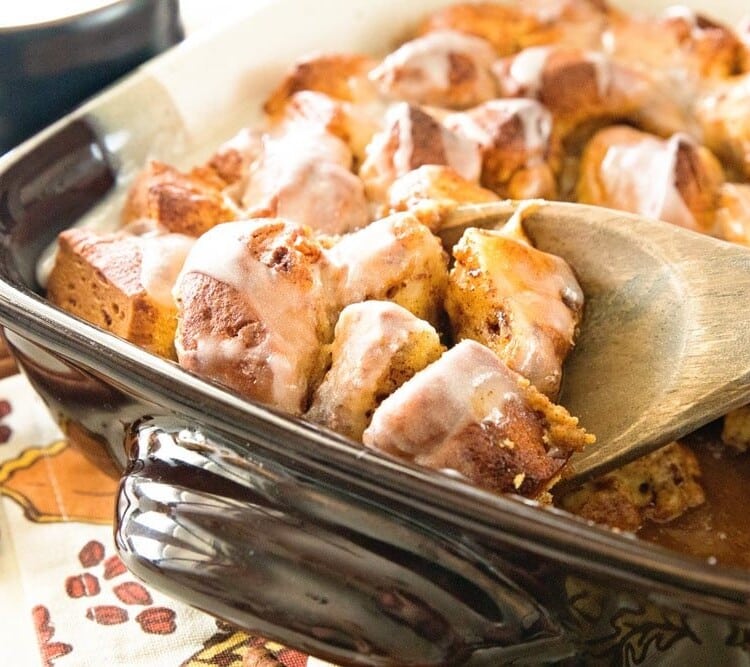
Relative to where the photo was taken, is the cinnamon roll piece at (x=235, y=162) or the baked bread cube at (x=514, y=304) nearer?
the baked bread cube at (x=514, y=304)

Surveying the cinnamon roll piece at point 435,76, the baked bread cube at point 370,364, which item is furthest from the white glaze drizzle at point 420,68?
the baked bread cube at point 370,364

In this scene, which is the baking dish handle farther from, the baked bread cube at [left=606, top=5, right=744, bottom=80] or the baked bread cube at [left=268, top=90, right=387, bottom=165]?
the baked bread cube at [left=606, top=5, right=744, bottom=80]

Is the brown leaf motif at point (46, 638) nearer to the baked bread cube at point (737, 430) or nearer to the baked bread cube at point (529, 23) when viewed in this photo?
the baked bread cube at point (737, 430)

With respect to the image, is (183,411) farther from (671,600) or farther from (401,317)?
(671,600)

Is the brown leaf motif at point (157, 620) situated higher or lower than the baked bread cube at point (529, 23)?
lower

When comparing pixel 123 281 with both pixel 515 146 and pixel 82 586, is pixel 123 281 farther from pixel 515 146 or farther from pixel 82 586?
pixel 515 146

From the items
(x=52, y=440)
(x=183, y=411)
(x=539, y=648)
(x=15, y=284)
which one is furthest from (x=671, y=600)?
(x=52, y=440)

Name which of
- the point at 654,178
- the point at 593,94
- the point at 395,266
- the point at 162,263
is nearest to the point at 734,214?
the point at 654,178
